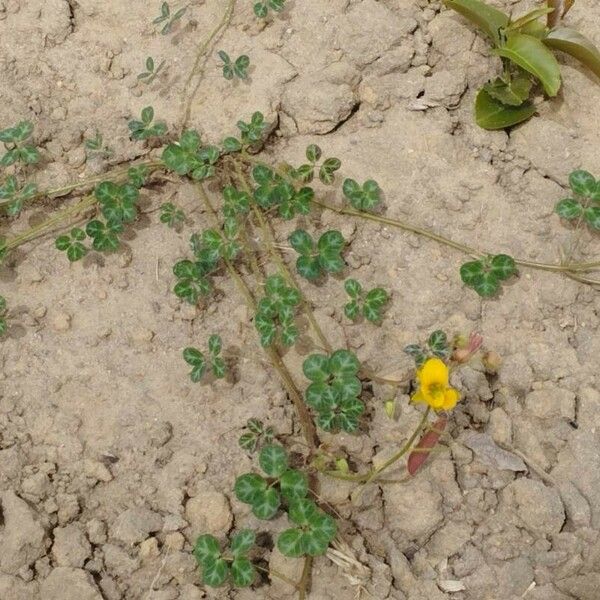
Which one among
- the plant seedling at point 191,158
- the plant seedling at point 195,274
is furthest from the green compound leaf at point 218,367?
the plant seedling at point 191,158

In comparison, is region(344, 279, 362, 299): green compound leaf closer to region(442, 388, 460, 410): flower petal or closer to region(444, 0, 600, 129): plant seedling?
region(442, 388, 460, 410): flower petal

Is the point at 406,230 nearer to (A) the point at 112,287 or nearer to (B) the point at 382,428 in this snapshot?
(B) the point at 382,428

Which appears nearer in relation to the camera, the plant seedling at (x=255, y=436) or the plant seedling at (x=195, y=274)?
the plant seedling at (x=255, y=436)

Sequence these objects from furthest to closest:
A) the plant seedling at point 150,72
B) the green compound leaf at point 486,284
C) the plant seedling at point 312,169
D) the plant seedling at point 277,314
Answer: the plant seedling at point 150,72
the plant seedling at point 312,169
the green compound leaf at point 486,284
the plant seedling at point 277,314

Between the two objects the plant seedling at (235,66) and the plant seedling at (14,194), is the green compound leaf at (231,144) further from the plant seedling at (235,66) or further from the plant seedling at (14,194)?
the plant seedling at (14,194)

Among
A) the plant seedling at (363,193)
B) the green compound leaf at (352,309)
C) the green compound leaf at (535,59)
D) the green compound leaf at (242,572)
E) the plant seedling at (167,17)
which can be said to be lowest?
the green compound leaf at (242,572)
